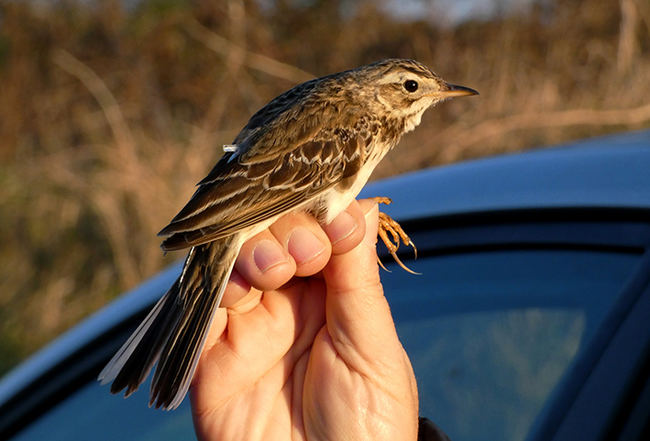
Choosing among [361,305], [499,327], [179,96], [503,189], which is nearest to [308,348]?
[361,305]

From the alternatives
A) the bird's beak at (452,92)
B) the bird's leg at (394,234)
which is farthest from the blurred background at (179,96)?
the bird's leg at (394,234)

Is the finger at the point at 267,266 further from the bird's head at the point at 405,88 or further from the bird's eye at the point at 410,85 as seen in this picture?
the bird's eye at the point at 410,85

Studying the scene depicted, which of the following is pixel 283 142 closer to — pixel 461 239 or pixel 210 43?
pixel 461 239

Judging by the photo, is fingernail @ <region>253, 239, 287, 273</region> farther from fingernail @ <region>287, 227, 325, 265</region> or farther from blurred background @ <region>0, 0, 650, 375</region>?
blurred background @ <region>0, 0, 650, 375</region>

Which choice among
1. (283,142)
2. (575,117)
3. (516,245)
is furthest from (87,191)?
(516,245)

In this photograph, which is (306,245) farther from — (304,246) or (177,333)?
(177,333)
